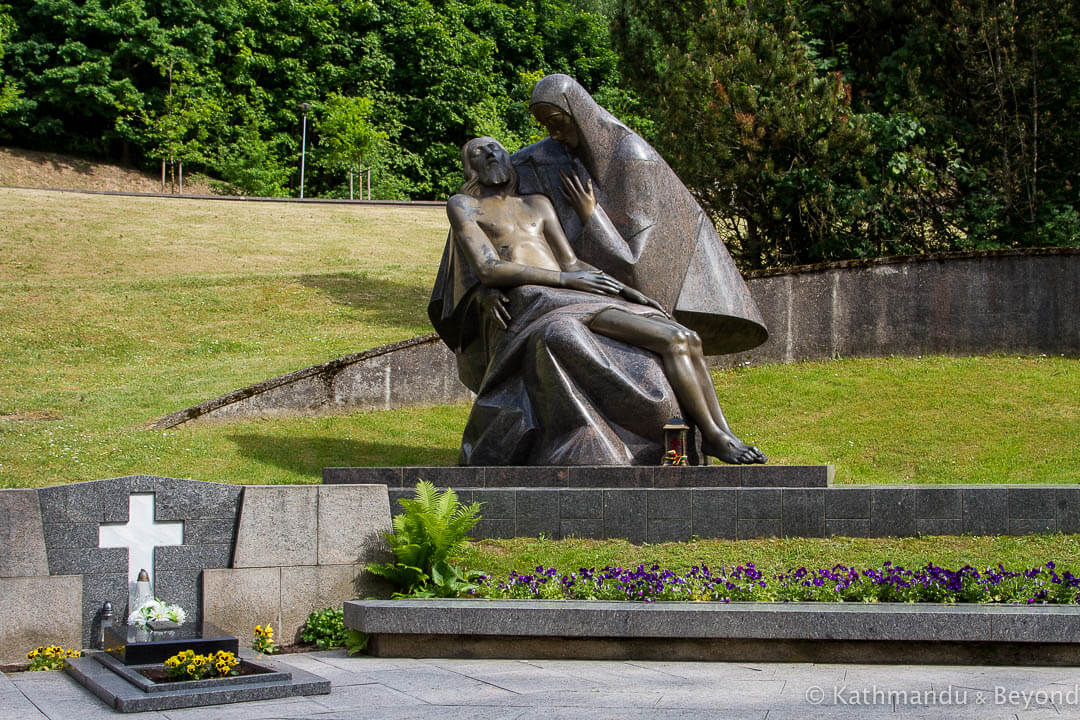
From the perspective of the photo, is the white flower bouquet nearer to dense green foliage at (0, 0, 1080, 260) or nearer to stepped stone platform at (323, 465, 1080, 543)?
stepped stone platform at (323, 465, 1080, 543)

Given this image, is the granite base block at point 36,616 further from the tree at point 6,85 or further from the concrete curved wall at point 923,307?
the tree at point 6,85

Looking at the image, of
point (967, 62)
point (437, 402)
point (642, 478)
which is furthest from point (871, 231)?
point (642, 478)

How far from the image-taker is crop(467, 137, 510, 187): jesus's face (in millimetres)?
11172

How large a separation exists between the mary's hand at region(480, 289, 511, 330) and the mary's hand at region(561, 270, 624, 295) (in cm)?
58

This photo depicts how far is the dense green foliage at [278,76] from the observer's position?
43.8 metres

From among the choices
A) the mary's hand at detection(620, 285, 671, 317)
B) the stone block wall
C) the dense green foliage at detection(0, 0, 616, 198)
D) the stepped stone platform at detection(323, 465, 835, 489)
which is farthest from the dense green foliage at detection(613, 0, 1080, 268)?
the dense green foliage at detection(0, 0, 616, 198)

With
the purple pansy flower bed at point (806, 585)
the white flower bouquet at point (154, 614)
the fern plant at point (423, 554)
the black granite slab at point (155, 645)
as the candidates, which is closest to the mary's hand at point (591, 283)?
the fern plant at point (423, 554)

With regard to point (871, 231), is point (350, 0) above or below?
above

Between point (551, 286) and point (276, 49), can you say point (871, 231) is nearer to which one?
point (551, 286)

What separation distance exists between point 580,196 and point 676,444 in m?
2.68

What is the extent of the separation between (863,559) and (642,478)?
76.1 inches

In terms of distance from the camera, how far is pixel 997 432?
14.8 m

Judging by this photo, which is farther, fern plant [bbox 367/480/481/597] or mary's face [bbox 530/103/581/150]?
mary's face [bbox 530/103/581/150]

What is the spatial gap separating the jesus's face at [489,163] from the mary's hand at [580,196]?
1.88 feet
